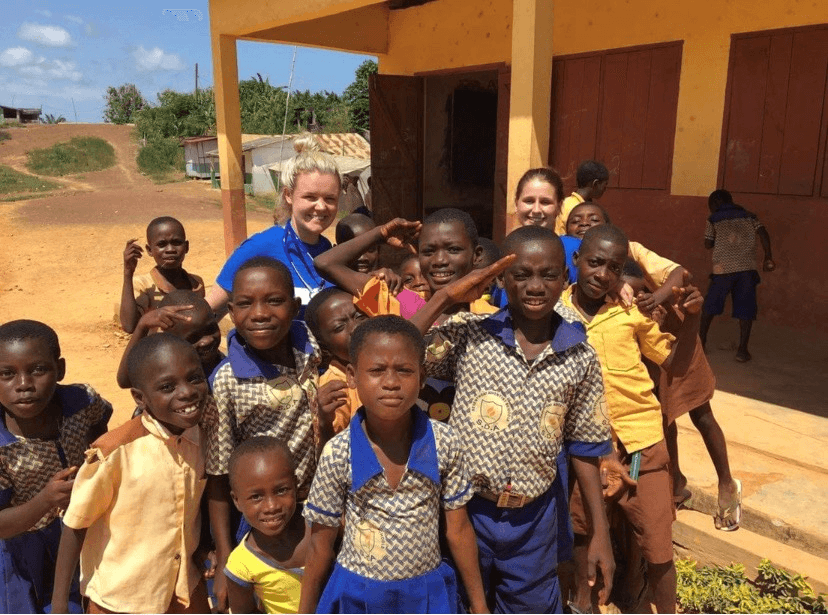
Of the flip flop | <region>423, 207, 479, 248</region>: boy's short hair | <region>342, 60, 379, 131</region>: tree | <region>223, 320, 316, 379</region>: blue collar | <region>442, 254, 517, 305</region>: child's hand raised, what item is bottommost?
the flip flop

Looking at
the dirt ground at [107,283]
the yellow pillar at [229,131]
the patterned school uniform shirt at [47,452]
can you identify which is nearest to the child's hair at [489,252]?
the patterned school uniform shirt at [47,452]

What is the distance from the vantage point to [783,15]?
5.15 m

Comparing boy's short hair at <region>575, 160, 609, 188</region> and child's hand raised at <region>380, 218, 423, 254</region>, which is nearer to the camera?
child's hand raised at <region>380, 218, 423, 254</region>

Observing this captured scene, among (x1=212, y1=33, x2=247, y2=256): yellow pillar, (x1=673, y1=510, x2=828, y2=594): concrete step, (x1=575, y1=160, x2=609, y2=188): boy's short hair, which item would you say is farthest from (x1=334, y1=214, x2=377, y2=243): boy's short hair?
(x1=212, y1=33, x2=247, y2=256): yellow pillar

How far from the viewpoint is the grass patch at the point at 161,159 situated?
3011 centimetres

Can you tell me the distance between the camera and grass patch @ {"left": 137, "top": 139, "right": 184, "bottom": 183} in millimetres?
30109

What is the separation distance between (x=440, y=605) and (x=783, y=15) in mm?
→ 5515

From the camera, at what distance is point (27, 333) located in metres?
1.89

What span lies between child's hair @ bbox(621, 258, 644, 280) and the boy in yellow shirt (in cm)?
21

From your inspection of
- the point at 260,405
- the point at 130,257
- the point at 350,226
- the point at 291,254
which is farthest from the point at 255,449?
the point at 130,257

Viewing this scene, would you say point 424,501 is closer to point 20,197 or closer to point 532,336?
point 532,336

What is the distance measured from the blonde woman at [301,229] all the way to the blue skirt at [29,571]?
0.99 m

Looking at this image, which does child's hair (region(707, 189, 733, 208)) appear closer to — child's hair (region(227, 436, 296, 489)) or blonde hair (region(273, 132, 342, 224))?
blonde hair (region(273, 132, 342, 224))

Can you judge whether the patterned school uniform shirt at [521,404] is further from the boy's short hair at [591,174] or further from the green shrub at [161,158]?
the green shrub at [161,158]
